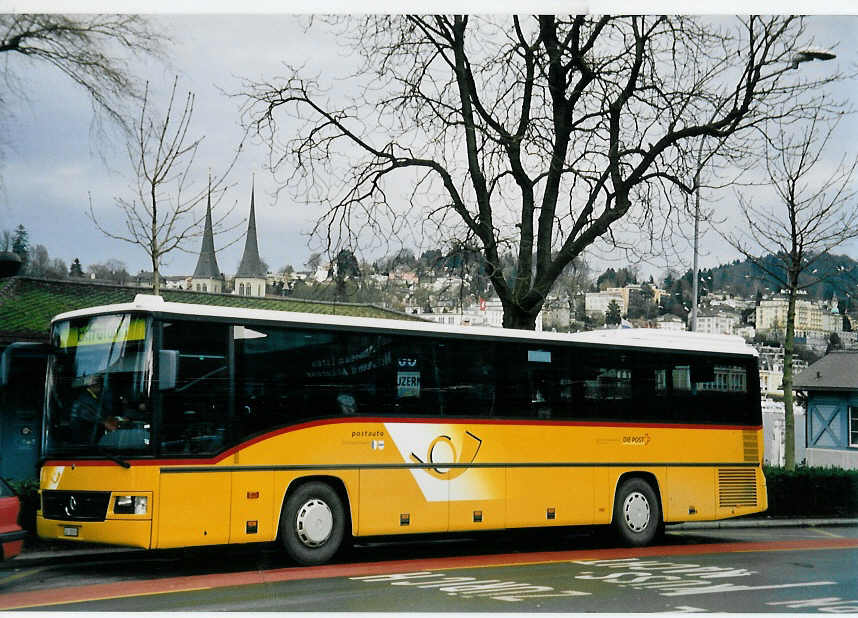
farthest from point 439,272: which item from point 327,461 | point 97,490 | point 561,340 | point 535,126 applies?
point 97,490

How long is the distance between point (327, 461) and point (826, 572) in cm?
682

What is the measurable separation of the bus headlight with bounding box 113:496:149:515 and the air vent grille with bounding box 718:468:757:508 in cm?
996

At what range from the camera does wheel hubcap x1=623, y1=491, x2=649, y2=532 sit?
1622 centimetres

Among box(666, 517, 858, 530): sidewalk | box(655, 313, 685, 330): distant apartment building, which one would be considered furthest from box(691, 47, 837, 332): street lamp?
box(666, 517, 858, 530): sidewalk

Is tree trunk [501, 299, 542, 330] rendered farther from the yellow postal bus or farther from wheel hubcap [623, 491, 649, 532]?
wheel hubcap [623, 491, 649, 532]

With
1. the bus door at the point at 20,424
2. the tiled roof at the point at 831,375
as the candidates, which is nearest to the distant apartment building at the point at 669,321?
the bus door at the point at 20,424

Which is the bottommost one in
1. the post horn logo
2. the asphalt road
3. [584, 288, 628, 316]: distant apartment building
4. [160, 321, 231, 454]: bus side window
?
the asphalt road

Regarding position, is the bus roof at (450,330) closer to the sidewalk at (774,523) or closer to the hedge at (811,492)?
the sidewalk at (774,523)

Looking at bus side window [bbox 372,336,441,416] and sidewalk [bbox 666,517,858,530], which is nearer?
bus side window [bbox 372,336,441,416]

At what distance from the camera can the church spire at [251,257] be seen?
727 inches

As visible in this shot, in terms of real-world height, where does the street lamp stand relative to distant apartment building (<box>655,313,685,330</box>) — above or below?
above

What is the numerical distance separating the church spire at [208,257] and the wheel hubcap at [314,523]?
23.1 feet

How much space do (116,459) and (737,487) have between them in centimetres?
1067

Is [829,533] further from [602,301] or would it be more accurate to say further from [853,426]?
[853,426]
